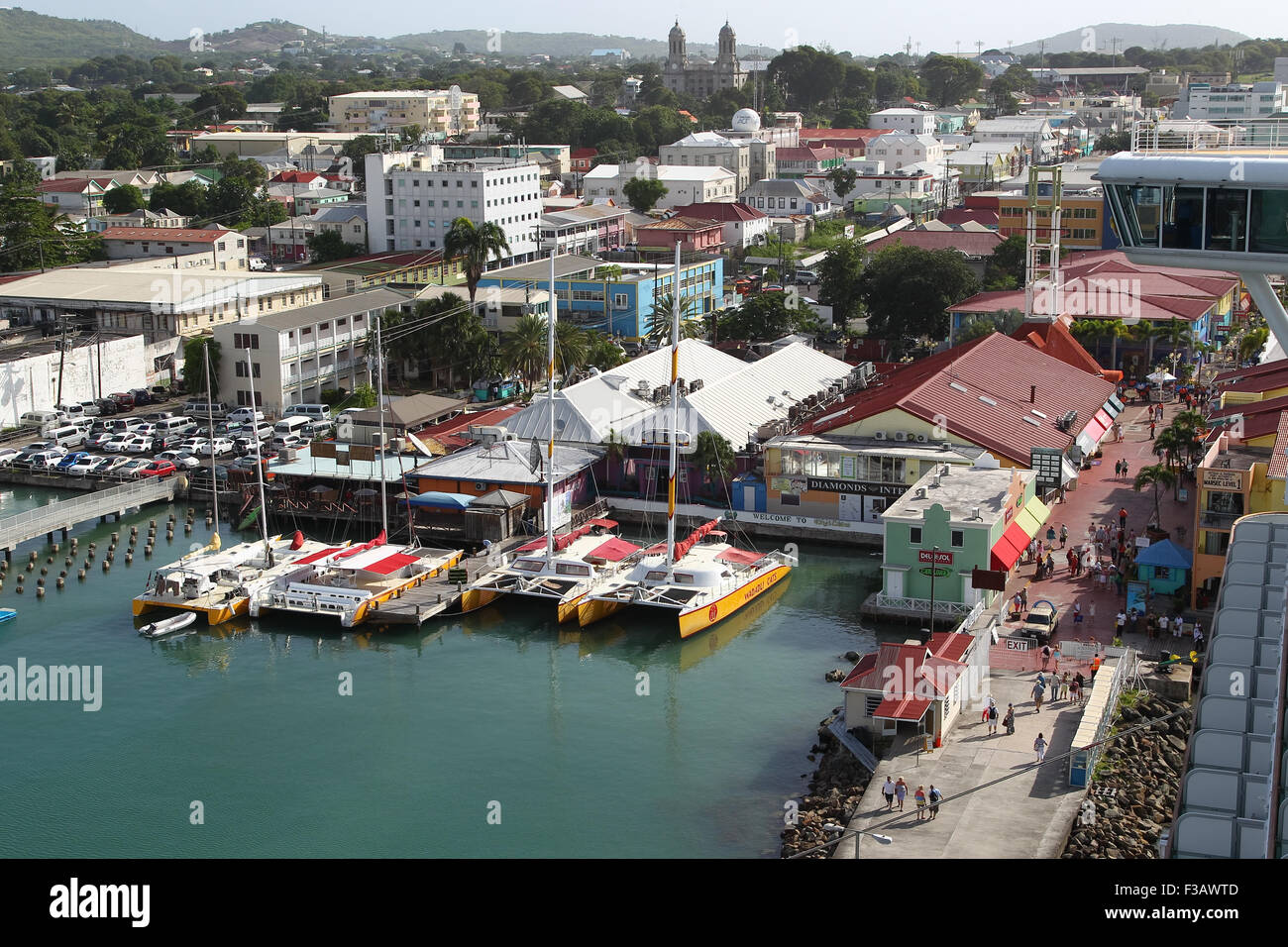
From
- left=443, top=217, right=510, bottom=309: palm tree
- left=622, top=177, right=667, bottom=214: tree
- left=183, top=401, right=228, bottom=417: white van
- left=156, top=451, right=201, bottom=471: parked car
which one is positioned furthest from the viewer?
left=622, top=177, right=667, bottom=214: tree

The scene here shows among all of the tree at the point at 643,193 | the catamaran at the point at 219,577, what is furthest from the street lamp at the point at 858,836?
the tree at the point at 643,193

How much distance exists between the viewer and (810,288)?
2660 inches

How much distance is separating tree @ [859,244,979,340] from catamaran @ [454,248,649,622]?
978 inches

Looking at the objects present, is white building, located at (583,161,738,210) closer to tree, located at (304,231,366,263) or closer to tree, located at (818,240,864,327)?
tree, located at (304,231,366,263)

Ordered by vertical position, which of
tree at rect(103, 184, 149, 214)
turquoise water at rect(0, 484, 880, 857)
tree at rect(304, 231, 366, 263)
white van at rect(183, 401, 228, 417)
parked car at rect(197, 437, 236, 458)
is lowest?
turquoise water at rect(0, 484, 880, 857)

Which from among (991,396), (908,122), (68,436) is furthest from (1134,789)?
(908,122)

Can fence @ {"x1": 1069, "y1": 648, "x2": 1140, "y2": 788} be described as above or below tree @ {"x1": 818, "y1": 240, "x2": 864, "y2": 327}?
below

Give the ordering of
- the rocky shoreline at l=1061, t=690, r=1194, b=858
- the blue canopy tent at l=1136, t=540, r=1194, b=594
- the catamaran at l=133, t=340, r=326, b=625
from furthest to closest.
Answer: the catamaran at l=133, t=340, r=326, b=625 < the blue canopy tent at l=1136, t=540, r=1194, b=594 < the rocky shoreline at l=1061, t=690, r=1194, b=858

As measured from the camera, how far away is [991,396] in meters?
39.7

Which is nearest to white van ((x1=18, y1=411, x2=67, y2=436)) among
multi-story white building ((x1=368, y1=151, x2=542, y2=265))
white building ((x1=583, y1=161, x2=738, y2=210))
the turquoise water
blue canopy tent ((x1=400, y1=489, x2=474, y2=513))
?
the turquoise water

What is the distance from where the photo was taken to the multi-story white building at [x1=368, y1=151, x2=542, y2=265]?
221 ft

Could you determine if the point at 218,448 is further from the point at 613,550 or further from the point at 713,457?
the point at 713,457

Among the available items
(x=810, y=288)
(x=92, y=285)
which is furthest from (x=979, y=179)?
(x=92, y=285)

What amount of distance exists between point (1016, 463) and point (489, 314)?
2554 centimetres
